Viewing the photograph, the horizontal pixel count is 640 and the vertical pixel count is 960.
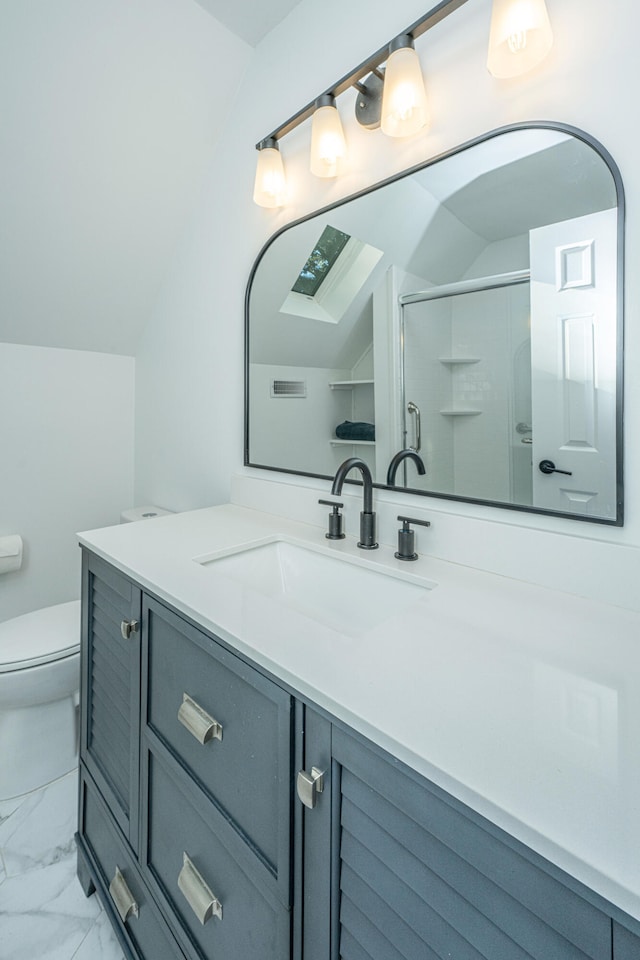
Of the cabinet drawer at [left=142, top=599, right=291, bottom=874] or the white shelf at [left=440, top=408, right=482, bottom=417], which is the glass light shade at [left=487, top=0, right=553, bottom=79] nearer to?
the white shelf at [left=440, top=408, right=482, bottom=417]

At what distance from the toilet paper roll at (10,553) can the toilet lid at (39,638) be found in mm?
415

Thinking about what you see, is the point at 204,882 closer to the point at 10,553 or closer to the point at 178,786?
the point at 178,786

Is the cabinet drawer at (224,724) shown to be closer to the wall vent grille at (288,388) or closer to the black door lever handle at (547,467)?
the black door lever handle at (547,467)

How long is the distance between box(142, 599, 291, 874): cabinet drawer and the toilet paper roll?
1.38 m

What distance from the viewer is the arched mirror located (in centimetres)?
82

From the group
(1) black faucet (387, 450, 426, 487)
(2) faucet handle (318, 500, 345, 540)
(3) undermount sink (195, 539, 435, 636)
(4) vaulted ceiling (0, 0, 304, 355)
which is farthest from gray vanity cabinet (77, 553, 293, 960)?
(4) vaulted ceiling (0, 0, 304, 355)

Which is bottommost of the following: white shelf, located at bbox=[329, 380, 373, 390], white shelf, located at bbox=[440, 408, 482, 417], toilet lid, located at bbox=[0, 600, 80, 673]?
toilet lid, located at bbox=[0, 600, 80, 673]

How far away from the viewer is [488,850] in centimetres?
40

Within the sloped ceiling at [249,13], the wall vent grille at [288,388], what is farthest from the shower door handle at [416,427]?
the sloped ceiling at [249,13]

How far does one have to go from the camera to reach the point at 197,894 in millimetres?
756

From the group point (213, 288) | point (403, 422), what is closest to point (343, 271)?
point (403, 422)

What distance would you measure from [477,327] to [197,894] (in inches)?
47.5

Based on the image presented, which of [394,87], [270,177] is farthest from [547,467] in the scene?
[270,177]

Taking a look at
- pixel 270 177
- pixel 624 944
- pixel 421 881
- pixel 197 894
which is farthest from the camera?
pixel 270 177
